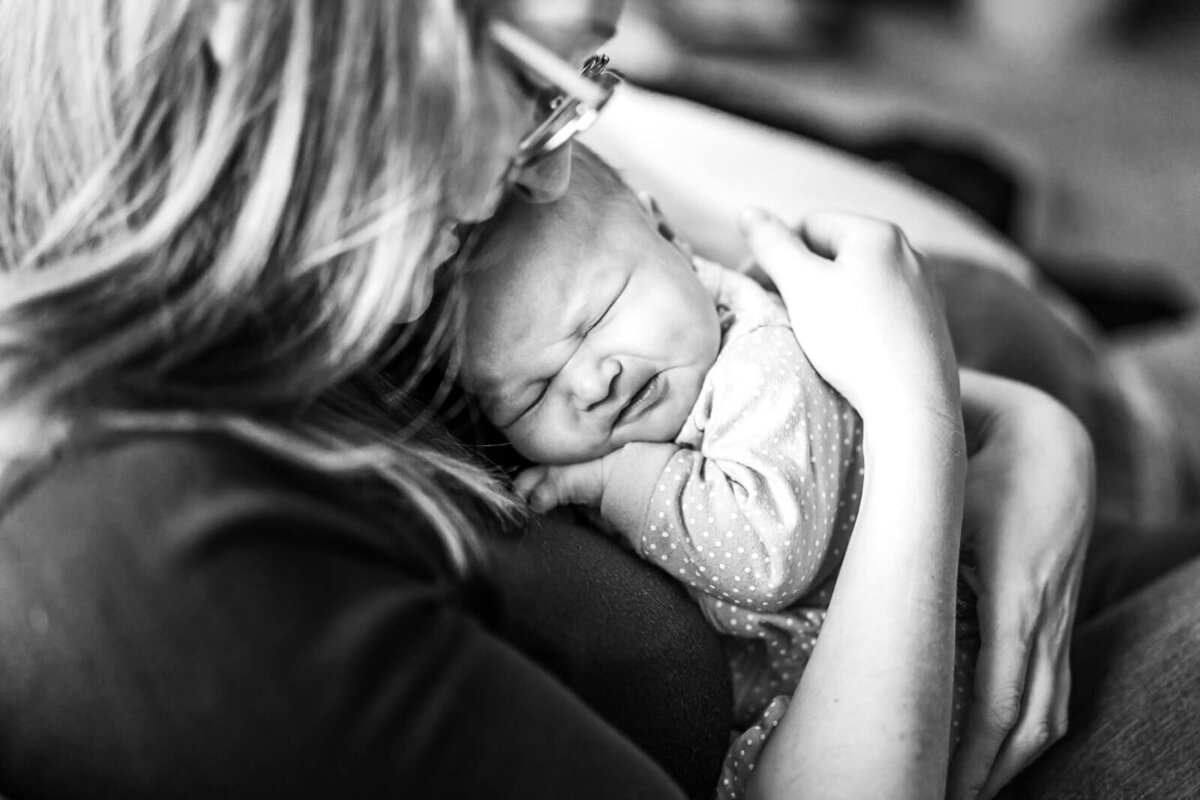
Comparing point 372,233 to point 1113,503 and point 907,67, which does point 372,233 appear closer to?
point 1113,503

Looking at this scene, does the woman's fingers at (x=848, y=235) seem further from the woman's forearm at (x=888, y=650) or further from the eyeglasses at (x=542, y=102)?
the eyeglasses at (x=542, y=102)

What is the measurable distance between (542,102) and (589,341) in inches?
9.2

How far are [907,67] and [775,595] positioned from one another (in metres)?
2.94

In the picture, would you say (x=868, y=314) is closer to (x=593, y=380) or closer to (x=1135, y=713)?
(x=593, y=380)

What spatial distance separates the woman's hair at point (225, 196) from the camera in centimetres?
63

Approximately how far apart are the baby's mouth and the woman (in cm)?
22

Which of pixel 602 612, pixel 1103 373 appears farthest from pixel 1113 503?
pixel 602 612

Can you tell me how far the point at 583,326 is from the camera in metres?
0.92

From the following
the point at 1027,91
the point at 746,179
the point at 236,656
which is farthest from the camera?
the point at 1027,91

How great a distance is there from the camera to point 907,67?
3426 mm

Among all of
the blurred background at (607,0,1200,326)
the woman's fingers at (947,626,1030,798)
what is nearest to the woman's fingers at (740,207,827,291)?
the woman's fingers at (947,626,1030,798)

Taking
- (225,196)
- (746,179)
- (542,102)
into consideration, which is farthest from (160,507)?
(746,179)

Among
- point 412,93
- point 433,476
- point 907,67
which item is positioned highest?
point 907,67

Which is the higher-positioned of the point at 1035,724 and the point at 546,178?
the point at 546,178
